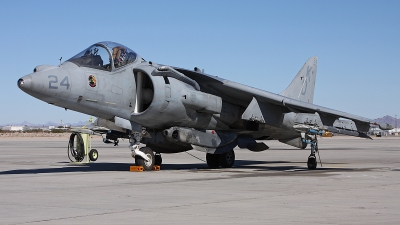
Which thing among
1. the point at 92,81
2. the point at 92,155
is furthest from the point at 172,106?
the point at 92,155

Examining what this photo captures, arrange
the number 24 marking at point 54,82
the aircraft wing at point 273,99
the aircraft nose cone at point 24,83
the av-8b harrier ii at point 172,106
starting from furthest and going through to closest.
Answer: the aircraft wing at point 273,99 < the av-8b harrier ii at point 172,106 < the number 24 marking at point 54,82 < the aircraft nose cone at point 24,83

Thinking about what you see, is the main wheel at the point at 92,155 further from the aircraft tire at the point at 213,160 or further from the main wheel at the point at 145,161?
the main wheel at the point at 145,161

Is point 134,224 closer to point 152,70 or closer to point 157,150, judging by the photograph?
point 152,70

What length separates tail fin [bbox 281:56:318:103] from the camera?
67.5 ft

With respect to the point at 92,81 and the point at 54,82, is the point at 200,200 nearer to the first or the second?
the point at 54,82

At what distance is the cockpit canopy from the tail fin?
7969mm

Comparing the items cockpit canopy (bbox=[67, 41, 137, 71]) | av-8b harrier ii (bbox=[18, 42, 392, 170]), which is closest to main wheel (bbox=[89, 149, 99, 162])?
av-8b harrier ii (bbox=[18, 42, 392, 170])

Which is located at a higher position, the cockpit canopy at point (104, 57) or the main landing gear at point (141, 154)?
the cockpit canopy at point (104, 57)

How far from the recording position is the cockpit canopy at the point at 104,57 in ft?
44.7

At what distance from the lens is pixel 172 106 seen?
48.2 ft

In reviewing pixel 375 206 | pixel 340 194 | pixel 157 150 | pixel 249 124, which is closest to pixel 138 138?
pixel 157 150

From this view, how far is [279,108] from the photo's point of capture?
54.4 feet

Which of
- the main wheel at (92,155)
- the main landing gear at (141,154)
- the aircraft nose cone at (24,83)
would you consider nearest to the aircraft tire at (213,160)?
the main landing gear at (141,154)

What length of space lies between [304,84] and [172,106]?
25.1ft
